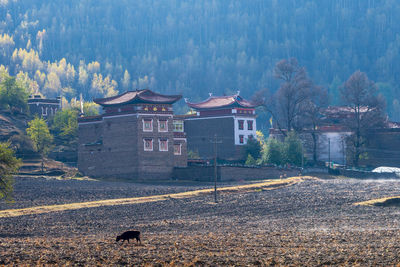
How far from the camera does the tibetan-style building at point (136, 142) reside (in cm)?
9350

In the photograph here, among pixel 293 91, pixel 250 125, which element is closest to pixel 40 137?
pixel 250 125

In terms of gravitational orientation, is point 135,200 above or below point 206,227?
above

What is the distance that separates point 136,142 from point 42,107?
188 ft

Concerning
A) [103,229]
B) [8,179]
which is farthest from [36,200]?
[103,229]

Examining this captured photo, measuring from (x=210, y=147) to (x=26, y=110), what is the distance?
44216mm

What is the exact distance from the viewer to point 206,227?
4938 centimetres

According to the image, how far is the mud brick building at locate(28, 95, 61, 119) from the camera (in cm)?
14300

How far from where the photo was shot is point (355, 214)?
56969 mm

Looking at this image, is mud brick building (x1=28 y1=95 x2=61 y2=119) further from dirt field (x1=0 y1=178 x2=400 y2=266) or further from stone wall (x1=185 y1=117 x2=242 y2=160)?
dirt field (x1=0 y1=178 x2=400 y2=266)

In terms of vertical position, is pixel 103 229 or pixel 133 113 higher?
pixel 133 113

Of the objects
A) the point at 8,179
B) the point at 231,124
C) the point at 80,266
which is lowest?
the point at 80,266

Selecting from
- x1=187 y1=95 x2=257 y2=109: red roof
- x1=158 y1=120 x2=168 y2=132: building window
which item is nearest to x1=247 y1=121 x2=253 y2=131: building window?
x1=187 y1=95 x2=257 y2=109: red roof

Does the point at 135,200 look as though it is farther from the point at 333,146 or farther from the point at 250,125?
the point at 333,146

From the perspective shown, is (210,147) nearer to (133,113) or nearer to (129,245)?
(133,113)
